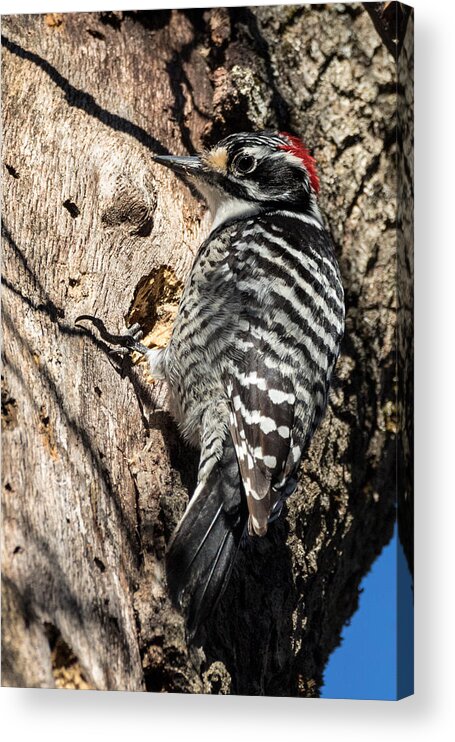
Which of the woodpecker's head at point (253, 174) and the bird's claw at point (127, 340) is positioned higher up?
the woodpecker's head at point (253, 174)

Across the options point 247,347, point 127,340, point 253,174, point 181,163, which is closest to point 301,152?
point 253,174

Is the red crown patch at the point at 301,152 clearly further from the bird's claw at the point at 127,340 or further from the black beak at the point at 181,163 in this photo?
the bird's claw at the point at 127,340

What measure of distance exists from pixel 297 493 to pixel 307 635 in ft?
1.30

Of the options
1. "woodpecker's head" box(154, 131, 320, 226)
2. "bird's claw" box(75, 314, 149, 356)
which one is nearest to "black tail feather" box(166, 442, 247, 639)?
"bird's claw" box(75, 314, 149, 356)

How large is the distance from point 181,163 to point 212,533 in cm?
106

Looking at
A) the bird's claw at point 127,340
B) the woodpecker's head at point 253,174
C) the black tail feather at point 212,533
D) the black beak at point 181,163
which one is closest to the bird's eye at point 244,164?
the woodpecker's head at point 253,174

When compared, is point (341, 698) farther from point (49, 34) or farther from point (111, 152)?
point (49, 34)

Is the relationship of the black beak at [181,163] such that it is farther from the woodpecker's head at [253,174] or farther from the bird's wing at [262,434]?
the bird's wing at [262,434]

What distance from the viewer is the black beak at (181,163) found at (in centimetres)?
304

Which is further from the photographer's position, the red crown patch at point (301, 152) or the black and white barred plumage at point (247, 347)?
the red crown patch at point (301, 152)

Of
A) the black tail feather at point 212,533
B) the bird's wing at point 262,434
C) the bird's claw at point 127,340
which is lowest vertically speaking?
the black tail feather at point 212,533

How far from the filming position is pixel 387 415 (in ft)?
9.35

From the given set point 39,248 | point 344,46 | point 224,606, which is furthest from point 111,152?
point 224,606

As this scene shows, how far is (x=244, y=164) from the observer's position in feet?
10.0
